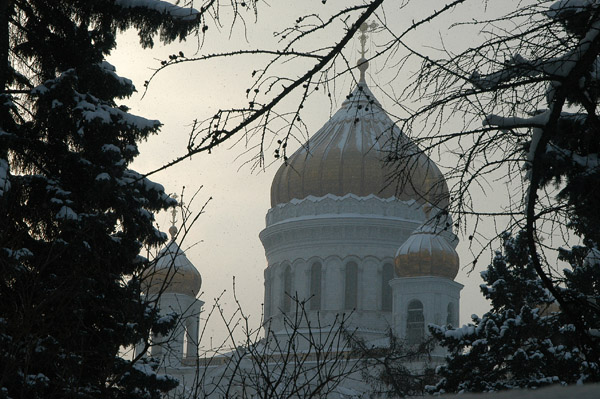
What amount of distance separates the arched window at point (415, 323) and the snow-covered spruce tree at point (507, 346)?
1725 centimetres

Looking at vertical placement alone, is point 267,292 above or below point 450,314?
above

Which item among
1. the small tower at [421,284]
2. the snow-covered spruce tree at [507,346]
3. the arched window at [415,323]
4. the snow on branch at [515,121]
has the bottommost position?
the snow on branch at [515,121]

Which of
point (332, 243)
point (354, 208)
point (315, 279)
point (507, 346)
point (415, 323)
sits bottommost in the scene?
point (507, 346)

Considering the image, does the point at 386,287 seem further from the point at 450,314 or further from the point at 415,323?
the point at 415,323

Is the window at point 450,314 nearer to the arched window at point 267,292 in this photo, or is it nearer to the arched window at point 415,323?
the arched window at point 415,323

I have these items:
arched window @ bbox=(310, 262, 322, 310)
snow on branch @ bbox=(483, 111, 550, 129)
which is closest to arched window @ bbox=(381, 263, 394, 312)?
arched window @ bbox=(310, 262, 322, 310)

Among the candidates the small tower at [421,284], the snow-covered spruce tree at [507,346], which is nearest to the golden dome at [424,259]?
the small tower at [421,284]

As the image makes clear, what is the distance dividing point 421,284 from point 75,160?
89.7ft

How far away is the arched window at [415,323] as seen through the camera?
118 ft

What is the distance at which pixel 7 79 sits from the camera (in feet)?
33.6

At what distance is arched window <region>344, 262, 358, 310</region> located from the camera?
41.2 metres

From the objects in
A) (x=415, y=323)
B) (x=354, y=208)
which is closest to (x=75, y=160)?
(x=415, y=323)

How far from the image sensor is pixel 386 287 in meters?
41.4

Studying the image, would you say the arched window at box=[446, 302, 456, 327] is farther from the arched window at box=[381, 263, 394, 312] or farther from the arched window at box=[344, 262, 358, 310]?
the arched window at box=[344, 262, 358, 310]
